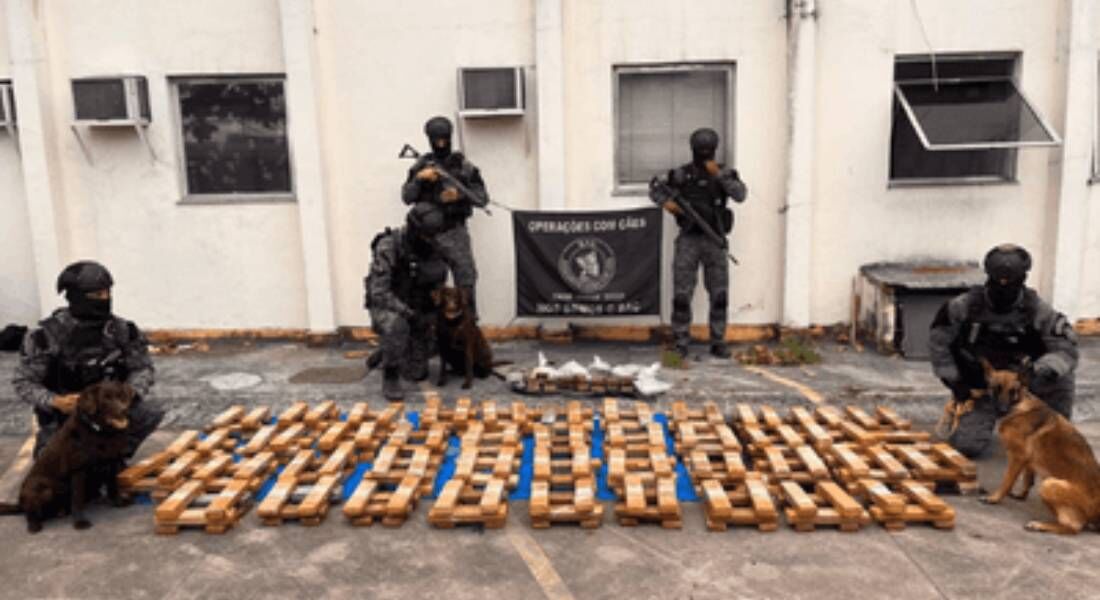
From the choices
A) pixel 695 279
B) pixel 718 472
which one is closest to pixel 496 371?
pixel 695 279

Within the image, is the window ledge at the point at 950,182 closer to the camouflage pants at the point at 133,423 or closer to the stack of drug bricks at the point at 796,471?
the stack of drug bricks at the point at 796,471

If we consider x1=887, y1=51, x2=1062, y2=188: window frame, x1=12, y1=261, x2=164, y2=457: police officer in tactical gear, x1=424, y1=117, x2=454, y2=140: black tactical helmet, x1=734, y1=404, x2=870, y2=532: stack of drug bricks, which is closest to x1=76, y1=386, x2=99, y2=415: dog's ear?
x1=12, y1=261, x2=164, y2=457: police officer in tactical gear

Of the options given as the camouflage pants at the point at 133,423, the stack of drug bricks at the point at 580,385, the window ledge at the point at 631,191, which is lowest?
the stack of drug bricks at the point at 580,385

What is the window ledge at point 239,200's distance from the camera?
8953 mm

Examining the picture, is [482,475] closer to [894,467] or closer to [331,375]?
[894,467]

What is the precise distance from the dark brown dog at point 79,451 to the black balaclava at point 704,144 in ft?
17.4

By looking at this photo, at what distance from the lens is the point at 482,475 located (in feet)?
17.0

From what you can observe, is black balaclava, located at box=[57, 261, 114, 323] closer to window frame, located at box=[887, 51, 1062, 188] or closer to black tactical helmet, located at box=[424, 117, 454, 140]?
black tactical helmet, located at box=[424, 117, 454, 140]

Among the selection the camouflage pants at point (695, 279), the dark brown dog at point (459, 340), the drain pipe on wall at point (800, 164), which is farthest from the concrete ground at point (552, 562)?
the drain pipe on wall at point (800, 164)

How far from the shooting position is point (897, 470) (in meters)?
5.04

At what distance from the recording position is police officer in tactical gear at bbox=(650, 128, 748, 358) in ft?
25.7

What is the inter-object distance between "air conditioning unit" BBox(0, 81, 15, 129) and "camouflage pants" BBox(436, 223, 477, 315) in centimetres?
498

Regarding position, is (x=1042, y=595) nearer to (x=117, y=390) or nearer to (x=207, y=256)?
(x=117, y=390)

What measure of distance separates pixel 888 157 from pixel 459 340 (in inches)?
193
